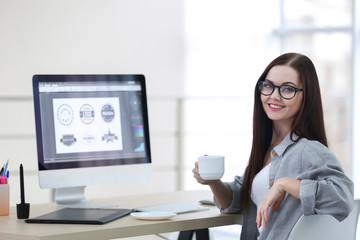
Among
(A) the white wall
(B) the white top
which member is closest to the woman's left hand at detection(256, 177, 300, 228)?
(B) the white top

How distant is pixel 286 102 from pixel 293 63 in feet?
0.38

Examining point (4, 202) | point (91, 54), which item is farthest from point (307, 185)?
point (91, 54)

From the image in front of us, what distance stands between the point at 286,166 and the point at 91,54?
3.95 metres

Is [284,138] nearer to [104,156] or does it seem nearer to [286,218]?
[286,218]

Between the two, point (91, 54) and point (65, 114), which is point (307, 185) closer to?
point (65, 114)

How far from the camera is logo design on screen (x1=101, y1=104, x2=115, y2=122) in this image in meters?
2.06

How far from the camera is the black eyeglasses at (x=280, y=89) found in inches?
68.5

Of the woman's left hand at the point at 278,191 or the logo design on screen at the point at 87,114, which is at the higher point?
the logo design on screen at the point at 87,114

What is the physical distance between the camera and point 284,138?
1800 mm

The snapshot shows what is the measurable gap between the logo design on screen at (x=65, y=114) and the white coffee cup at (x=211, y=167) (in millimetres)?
495

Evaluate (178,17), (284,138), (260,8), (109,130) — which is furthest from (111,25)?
(284,138)

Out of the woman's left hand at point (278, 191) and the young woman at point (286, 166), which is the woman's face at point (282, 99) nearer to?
the young woman at point (286, 166)

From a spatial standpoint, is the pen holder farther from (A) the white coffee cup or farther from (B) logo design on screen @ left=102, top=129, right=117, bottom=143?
(A) the white coffee cup

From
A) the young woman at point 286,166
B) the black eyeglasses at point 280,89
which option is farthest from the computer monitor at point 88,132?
the black eyeglasses at point 280,89
